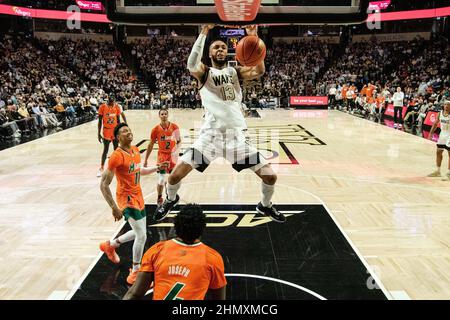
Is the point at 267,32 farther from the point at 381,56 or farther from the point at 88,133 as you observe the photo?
the point at 88,133

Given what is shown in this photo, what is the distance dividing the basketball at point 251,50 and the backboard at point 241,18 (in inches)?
17.9

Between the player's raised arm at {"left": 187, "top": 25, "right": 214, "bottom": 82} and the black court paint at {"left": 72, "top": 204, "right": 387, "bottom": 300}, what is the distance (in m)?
2.06

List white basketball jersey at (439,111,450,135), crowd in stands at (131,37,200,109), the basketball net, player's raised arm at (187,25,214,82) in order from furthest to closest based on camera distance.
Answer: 1. crowd in stands at (131,37,200,109)
2. white basketball jersey at (439,111,450,135)
3. the basketball net
4. player's raised arm at (187,25,214,82)

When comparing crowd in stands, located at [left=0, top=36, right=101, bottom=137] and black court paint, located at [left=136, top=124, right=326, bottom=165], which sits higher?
crowd in stands, located at [left=0, top=36, right=101, bottom=137]

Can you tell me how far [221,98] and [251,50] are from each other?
1.75ft

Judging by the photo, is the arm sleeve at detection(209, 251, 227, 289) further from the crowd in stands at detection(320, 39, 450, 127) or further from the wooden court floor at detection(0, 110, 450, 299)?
the crowd in stands at detection(320, 39, 450, 127)

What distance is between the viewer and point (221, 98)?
4148 mm

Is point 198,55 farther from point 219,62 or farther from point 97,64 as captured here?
point 97,64

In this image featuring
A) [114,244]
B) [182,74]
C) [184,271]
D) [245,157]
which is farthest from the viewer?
[182,74]

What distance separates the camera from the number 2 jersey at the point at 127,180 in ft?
13.7

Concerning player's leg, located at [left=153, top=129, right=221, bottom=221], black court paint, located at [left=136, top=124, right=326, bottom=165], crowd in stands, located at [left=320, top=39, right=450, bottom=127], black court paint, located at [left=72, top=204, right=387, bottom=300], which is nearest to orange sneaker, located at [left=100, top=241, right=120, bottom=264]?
black court paint, located at [left=72, top=204, right=387, bottom=300]

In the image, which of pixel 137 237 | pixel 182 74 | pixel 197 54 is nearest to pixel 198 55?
pixel 197 54

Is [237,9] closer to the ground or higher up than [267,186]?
higher up

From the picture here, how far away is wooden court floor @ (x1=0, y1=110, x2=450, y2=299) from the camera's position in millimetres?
4520
